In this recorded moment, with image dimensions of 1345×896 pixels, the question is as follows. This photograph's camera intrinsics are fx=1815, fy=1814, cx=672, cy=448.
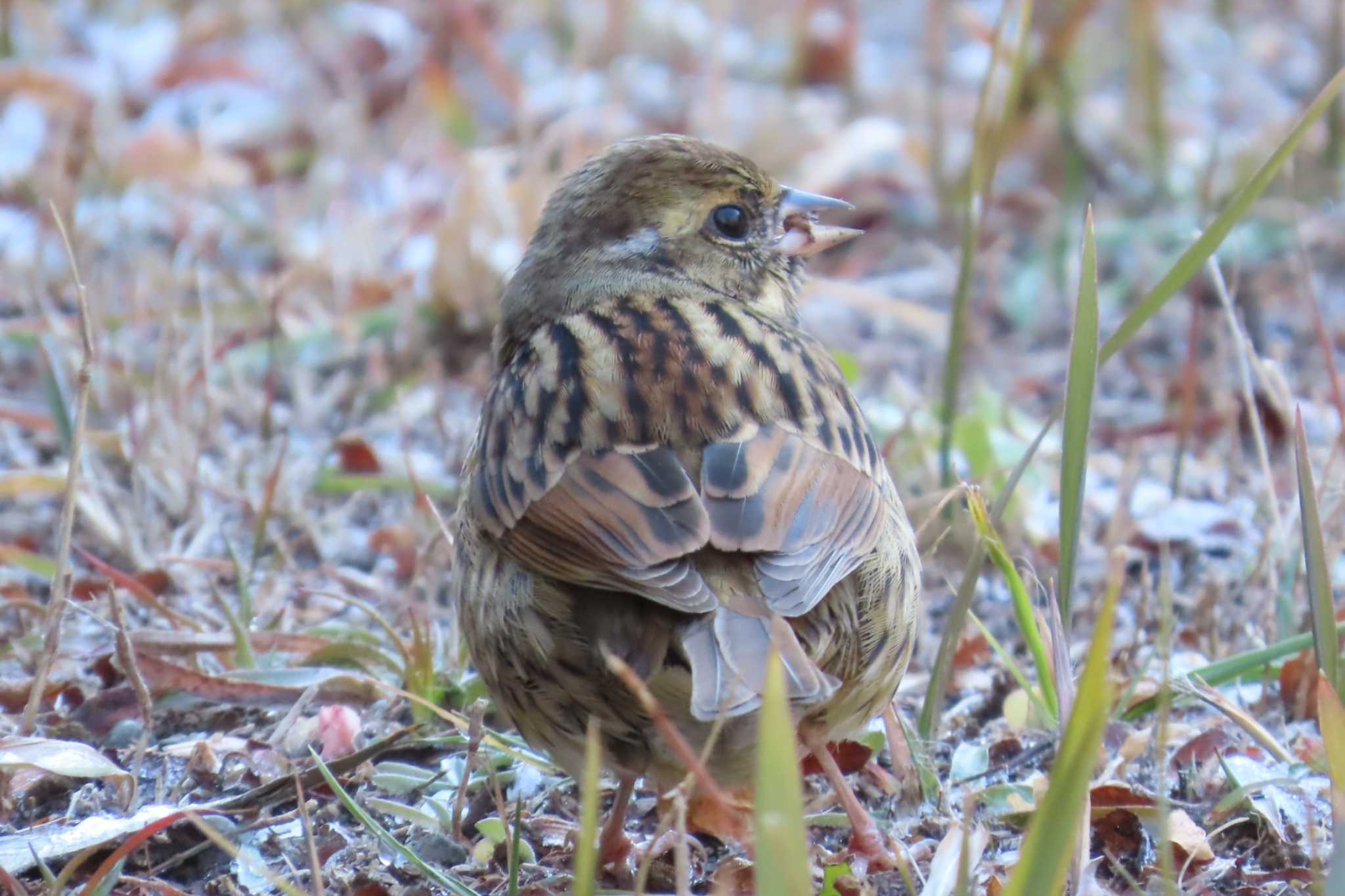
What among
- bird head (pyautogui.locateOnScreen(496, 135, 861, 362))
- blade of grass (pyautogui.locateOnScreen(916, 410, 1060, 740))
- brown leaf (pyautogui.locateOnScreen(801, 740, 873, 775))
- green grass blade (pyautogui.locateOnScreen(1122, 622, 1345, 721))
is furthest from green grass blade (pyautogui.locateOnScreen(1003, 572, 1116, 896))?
bird head (pyautogui.locateOnScreen(496, 135, 861, 362))

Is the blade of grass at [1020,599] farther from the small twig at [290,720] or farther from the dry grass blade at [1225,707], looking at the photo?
the small twig at [290,720]

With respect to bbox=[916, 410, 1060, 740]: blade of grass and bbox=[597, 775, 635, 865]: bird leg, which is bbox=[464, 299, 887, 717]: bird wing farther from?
bbox=[597, 775, 635, 865]: bird leg

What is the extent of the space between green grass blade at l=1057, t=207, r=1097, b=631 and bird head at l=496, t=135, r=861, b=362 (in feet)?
3.54

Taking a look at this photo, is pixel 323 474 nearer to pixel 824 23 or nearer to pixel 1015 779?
pixel 1015 779

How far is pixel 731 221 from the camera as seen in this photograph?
3859mm

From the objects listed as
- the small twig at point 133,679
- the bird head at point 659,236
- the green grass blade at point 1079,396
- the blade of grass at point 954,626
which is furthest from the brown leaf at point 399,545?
the green grass blade at point 1079,396

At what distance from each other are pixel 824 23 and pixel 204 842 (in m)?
5.94

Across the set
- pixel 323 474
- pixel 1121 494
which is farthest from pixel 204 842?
pixel 1121 494

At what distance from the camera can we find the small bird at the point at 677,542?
8.65ft

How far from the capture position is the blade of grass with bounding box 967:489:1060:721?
2820 mm

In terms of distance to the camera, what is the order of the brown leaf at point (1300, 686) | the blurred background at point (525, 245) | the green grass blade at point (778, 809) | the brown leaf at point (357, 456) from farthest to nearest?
the brown leaf at point (357, 456), the blurred background at point (525, 245), the brown leaf at point (1300, 686), the green grass blade at point (778, 809)

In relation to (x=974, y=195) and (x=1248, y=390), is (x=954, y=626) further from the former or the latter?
(x=974, y=195)

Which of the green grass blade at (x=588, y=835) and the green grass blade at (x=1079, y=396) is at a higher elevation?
the green grass blade at (x=1079, y=396)

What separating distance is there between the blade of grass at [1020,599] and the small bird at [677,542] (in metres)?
0.17
